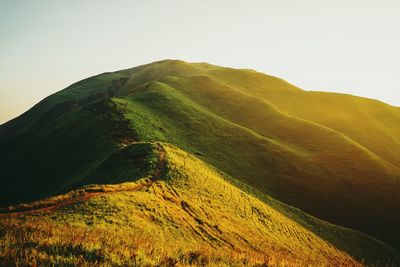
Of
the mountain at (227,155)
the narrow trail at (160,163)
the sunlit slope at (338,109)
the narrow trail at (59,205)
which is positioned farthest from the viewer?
the sunlit slope at (338,109)

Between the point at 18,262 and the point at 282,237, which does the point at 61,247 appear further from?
the point at 282,237

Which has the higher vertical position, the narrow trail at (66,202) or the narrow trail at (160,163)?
the narrow trail at (160,163)

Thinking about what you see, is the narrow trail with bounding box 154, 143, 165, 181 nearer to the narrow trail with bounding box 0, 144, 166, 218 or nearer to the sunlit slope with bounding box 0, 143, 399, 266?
the sunlit slope with bounding box 0, 143, 399, 266

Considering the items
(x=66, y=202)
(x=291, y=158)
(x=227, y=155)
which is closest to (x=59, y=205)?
(x=66, y=202)

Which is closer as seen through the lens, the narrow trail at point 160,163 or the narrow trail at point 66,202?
the narrow trail at point 66,202

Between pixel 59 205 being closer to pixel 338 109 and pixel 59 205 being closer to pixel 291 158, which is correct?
pixel 291 158

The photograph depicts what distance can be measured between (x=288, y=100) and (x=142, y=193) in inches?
3200

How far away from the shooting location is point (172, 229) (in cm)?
1616

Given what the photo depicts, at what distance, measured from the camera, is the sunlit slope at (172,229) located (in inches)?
354

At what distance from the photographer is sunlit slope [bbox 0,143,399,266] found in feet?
29.5

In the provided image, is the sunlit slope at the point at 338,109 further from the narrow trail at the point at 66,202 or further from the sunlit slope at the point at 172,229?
the narrow trail at the point at 66,202

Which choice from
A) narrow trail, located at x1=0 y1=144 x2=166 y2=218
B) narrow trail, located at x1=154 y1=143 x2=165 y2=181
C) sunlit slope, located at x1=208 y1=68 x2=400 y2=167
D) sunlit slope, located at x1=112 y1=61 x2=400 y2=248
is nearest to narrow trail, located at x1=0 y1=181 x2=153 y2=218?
narrow trail, located at x1=0 y1=144 x2=166 y2=218

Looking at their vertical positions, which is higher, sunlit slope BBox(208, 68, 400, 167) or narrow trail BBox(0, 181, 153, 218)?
sunlit slope BBox(208, 68, 400, 167)

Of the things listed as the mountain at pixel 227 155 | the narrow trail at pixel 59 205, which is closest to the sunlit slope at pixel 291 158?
the mountain at pixel 227 155
